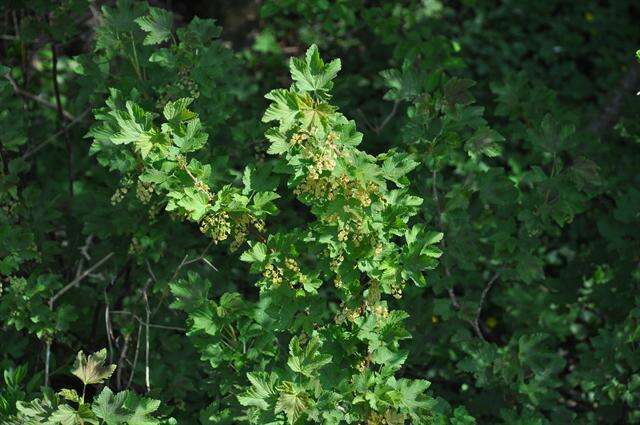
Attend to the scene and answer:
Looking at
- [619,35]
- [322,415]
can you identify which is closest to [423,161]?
[322,415]

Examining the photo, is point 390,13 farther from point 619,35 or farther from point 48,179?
point 619,35

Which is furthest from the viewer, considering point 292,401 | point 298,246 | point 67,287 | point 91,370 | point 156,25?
point 67,287

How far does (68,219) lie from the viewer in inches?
145

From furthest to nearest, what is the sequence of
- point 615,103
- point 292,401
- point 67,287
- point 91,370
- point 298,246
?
point 615,103
point 67,287
point 298,246
point 91,370
point 292,401

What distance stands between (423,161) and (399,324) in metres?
0.72

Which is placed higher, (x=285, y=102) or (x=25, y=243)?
(x=285, y=102)

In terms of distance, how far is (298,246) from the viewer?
8.63 feet

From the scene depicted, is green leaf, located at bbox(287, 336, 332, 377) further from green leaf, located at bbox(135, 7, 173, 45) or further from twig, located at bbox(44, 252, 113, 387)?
green leaf, located at bbox(135, 7, 173, 45)

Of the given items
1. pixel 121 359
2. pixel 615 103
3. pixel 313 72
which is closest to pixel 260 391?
pixel 121 359

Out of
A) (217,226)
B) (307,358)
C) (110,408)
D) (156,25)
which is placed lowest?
(110,408)

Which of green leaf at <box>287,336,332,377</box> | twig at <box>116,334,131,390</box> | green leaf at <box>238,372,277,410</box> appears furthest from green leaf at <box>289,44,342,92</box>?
twig at <box>116,334,131,390</box>

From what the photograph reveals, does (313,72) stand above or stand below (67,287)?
above

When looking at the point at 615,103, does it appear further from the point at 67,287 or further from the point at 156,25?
the point at 67,287

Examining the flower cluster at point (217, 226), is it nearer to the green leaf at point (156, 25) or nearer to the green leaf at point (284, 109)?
the green leaf at point (284, 109)
